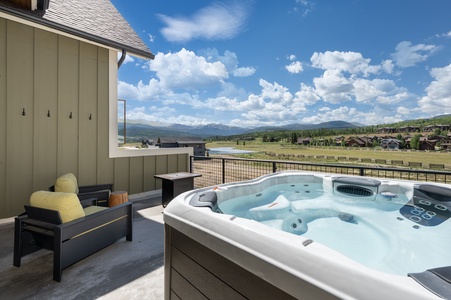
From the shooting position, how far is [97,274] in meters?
2.26

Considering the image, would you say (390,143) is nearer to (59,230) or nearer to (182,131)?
(59,230)

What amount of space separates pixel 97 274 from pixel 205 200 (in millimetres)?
1355

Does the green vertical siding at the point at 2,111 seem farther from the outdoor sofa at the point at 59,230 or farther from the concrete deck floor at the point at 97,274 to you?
the outdoor sofa at the point at 59,230

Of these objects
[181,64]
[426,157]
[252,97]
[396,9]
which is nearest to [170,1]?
[181,64]

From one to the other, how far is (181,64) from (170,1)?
27.1ft

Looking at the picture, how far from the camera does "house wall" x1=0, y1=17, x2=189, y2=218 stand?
3.73 meters

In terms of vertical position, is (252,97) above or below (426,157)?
above

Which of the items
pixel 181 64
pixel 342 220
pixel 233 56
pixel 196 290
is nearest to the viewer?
pixel 196 290

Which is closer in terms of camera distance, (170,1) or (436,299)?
(436,299)

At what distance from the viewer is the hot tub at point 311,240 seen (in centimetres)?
87

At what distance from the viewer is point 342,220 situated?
2.92 meters

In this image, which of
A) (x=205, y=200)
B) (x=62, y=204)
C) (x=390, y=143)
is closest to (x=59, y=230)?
(x=62, y=204)

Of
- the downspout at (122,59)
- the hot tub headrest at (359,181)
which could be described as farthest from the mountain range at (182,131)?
the hot tub headrest at (359,181)

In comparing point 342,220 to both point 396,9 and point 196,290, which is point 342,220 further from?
point 396,9
